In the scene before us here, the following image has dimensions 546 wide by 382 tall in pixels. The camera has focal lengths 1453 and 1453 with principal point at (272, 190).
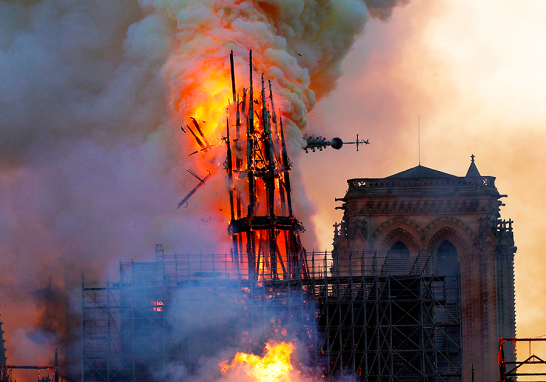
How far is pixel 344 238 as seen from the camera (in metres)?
100

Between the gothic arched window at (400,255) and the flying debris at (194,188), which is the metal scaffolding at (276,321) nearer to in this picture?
the flying debris at (194,188)

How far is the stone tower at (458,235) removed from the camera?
9756 cm

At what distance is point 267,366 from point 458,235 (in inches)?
1099

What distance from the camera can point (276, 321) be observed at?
7562 centimetres

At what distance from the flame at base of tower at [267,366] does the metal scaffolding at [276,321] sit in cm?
56

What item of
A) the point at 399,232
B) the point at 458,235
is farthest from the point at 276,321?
the point at 458,235

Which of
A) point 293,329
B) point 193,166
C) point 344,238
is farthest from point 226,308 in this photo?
point 344,238

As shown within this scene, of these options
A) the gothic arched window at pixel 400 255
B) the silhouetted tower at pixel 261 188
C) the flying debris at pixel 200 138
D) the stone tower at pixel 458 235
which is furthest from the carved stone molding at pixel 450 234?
the flying debris at pixel 200 138

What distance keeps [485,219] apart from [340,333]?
26.2 metres

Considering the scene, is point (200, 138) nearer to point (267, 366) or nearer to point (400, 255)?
point (400, 255)

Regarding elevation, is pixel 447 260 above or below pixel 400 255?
below

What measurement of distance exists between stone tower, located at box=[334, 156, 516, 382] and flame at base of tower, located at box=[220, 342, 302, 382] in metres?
21.8

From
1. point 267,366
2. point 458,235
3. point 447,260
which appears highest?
point 458,235

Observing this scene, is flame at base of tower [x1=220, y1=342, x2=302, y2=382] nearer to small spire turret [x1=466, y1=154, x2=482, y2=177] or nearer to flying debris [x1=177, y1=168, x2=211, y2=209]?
flying debris [x1=177, y1=168, x2=211, y2=209]
